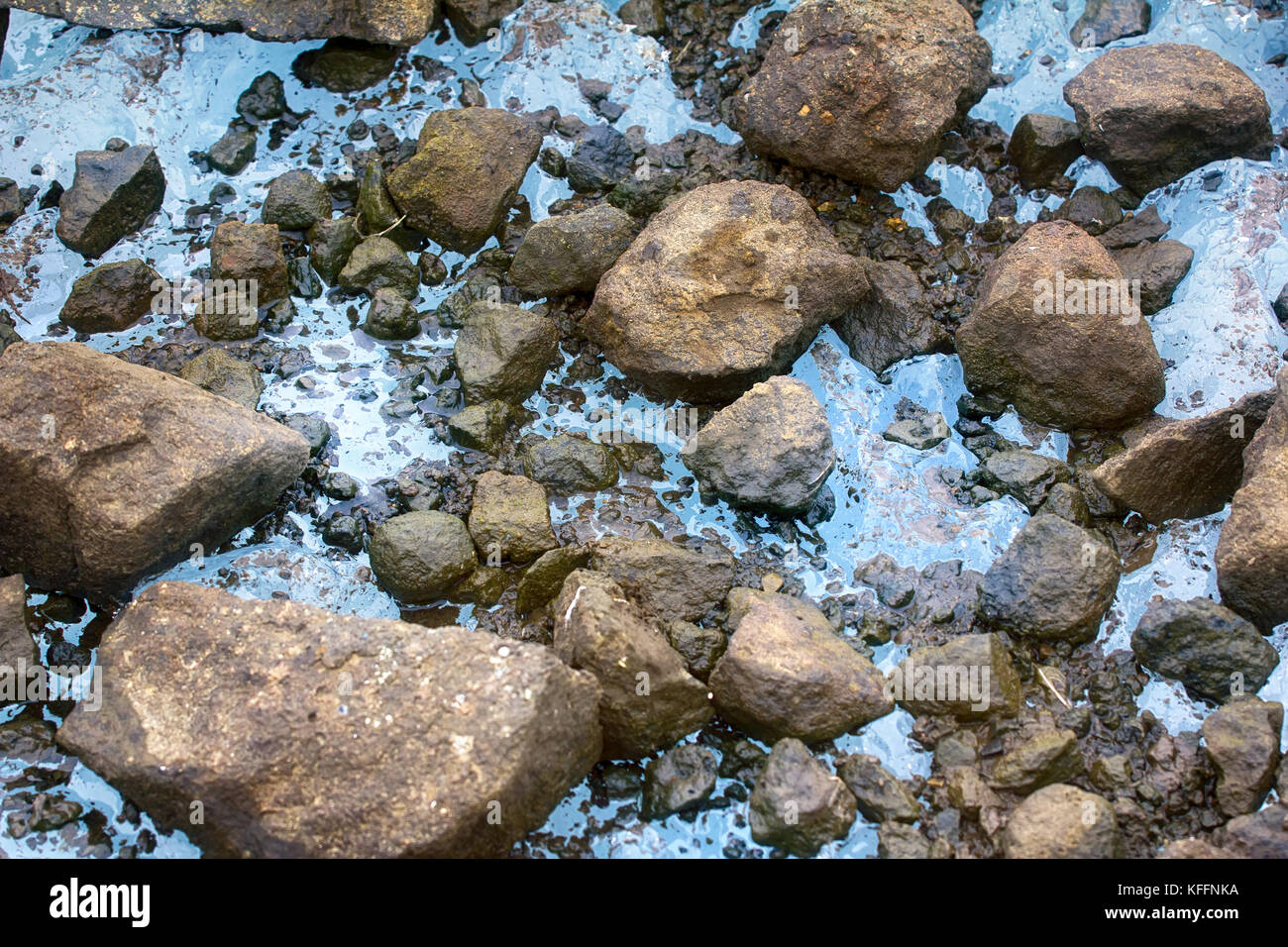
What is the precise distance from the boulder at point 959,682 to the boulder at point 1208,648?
493mm

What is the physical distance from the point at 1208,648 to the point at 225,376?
11.5 feet

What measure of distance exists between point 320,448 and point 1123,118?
340 cm

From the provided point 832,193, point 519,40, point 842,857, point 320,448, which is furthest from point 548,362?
point 842,857

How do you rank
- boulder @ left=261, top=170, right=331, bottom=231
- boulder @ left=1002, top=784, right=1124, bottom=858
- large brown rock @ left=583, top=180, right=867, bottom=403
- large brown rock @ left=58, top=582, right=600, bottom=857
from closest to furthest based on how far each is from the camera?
large brown rock @ left=58, top=582, right=600, bottom=857
boulder @ left=1002, top=784, right=1124, bottom=858
large brown rock @ left=583, top=180, right=867, bottom=403
boulder @ left=261, top=170, right=331, bottom=231

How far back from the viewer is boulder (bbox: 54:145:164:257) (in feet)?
15.0

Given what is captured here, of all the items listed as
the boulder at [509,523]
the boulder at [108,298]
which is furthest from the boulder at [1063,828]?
the boulder at [108,298]

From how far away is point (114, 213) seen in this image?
4621mm

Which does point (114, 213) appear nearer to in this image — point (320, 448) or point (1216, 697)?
point (320, 448)

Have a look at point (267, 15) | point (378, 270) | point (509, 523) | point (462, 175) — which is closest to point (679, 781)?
point (509, 523)

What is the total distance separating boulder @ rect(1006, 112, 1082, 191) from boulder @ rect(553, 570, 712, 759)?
2.68 metres

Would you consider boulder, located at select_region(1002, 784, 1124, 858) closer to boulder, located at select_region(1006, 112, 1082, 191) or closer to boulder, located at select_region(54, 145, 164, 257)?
boulder, located at select_region(1006, 112, 1082, 191)

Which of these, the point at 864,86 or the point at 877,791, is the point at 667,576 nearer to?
the point at 877,791

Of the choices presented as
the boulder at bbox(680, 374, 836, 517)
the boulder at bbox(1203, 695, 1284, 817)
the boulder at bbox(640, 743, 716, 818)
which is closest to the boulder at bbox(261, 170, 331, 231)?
the boulder at bbox(680, 374, 836, 517)

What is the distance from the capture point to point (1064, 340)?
407 cm
